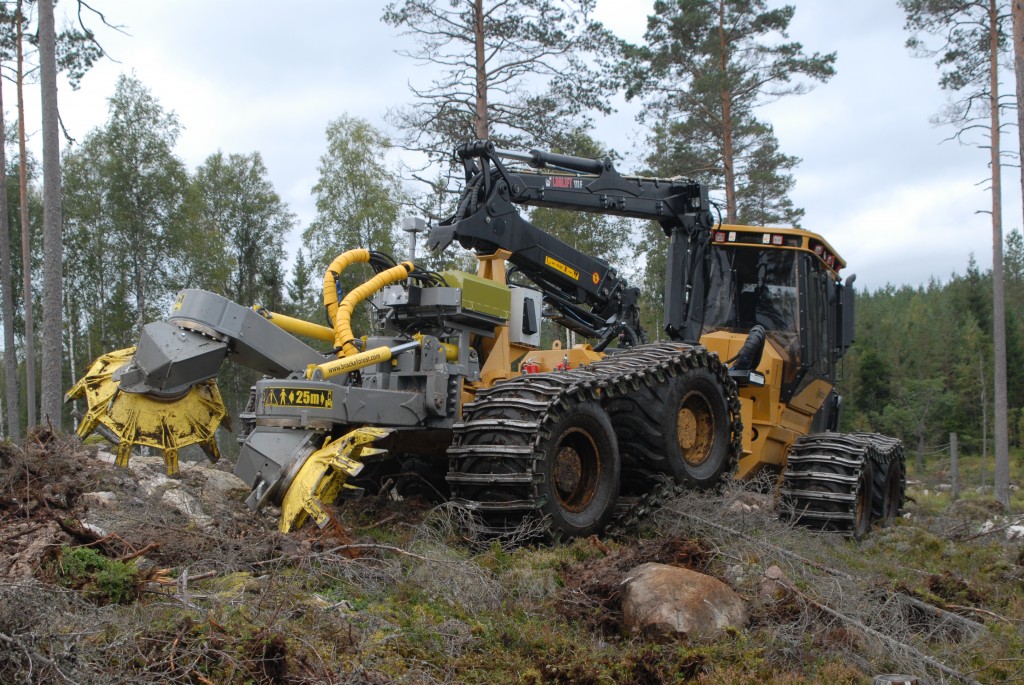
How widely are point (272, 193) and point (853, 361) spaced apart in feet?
102

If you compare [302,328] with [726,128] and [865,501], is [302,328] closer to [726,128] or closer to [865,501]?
[865,501]

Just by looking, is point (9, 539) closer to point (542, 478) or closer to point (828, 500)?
point (542, 478)

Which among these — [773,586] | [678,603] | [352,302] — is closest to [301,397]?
[352,302]

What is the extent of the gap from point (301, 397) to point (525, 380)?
1.50 metres

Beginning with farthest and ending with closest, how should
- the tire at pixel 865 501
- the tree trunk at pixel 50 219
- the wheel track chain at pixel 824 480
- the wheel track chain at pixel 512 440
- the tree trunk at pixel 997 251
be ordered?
1. the tree trunk at pixel 997 251
2. the tree trunk at pixel 50 219
3. the tire at pixel 865 501
4. the wheel track chain at pixel 824 480
5. the wheel track chain at pixel 512 440

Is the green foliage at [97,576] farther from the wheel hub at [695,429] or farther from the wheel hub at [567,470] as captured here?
the wheel hub at [695,429]

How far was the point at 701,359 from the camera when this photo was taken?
7949 millimetres

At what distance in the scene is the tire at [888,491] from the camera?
9.88 meters

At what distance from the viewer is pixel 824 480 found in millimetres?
8883

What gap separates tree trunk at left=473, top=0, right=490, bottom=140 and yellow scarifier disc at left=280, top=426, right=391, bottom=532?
1291 centimetres

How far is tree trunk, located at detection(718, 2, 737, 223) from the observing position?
76.1 ft

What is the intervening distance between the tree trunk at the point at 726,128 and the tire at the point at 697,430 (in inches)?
613

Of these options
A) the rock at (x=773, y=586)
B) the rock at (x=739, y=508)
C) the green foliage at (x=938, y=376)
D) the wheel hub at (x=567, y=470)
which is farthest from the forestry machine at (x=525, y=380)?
the green foliage at (x=938, y=376)

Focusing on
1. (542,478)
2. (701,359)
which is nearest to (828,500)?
(701,359)
